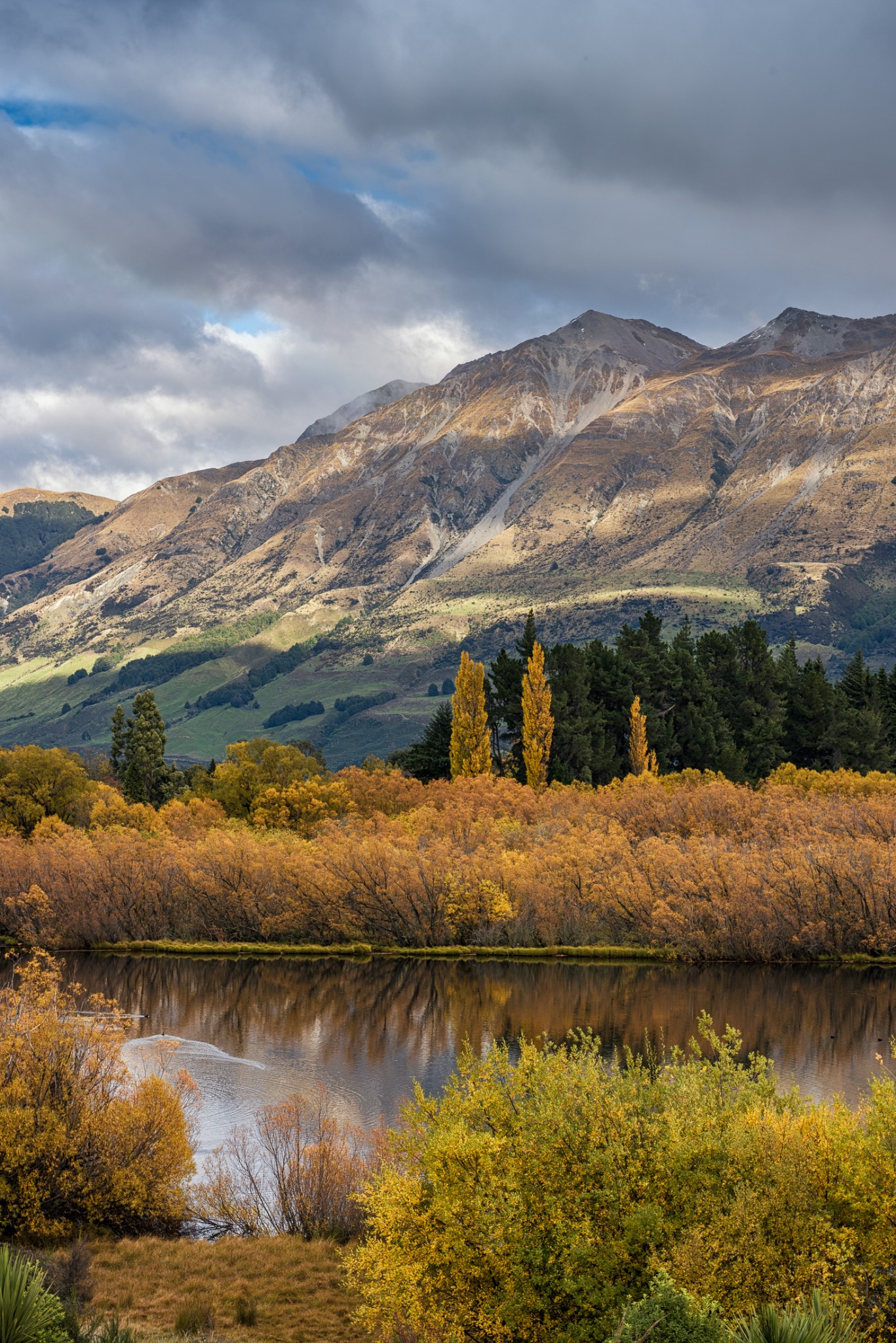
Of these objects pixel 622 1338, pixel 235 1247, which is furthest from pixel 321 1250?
pixel 622 1338

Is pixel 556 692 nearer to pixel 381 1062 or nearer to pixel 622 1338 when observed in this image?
pixel 381 1062

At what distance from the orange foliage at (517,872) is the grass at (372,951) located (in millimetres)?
1492

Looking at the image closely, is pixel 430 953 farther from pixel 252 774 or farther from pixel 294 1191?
pixel 294 1191

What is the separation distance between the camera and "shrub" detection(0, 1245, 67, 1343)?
60.2ft

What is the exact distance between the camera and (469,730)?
120438 mm

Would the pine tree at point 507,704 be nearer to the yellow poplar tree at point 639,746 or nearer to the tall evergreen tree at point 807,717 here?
the yellow poplar tree at point 639,746

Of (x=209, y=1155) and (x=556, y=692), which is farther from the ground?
(x=556, y=692)

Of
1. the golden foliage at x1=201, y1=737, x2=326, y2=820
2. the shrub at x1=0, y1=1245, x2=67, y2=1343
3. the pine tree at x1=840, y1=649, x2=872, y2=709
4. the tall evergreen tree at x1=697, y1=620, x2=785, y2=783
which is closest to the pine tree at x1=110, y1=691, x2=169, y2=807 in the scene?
the golden foliage at x1=201, y1=737, x2=326, y2=820

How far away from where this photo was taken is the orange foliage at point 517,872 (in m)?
83.8

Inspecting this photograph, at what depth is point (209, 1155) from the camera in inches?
1684

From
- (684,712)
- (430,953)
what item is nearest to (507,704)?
(684,712)

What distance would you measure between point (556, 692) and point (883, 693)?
38967 millimetres

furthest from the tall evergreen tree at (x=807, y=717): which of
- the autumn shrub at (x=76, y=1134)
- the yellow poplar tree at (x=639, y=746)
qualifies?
the autumn shrub at (x=76, y=1134)

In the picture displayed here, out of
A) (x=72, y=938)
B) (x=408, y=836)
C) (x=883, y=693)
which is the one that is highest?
(x=883, y=693)
